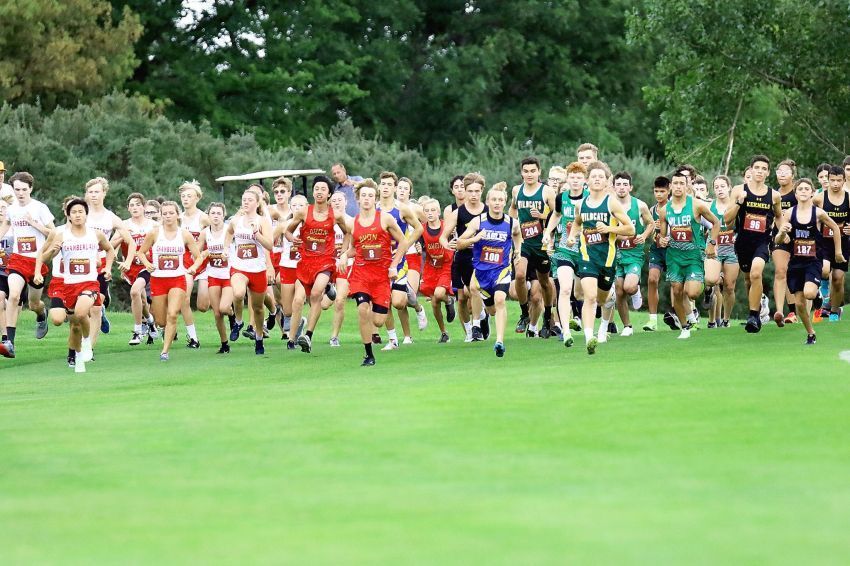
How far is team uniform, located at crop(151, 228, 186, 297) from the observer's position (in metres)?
20.7

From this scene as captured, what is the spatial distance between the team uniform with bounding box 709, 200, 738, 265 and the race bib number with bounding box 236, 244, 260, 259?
604cm

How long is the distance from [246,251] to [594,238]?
197 inches

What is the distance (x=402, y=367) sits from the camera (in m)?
18.6

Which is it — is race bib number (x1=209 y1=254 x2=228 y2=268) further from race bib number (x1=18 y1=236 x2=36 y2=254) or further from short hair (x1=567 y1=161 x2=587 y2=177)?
short hair (x1=567 y1=161 x2=587 y2=177)

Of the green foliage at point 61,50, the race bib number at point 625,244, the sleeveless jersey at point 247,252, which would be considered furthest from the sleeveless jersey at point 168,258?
the green foliage at point 61,50

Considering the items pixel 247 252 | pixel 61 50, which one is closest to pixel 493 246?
pixel 247 252

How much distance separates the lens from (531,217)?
837 inches

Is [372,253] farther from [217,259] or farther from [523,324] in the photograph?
[523,324]

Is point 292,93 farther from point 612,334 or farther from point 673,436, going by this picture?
point 673,436

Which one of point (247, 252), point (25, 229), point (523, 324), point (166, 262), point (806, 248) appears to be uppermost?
point (25, 229)

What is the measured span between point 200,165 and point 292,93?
14.9 metres

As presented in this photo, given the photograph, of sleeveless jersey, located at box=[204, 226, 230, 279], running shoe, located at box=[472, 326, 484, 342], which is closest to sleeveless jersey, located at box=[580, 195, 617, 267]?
Answer: running shoe, located at box=[472, 326, 484, 342]

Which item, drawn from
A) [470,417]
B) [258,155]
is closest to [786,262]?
[470,417]

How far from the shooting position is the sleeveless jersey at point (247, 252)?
21453mm
